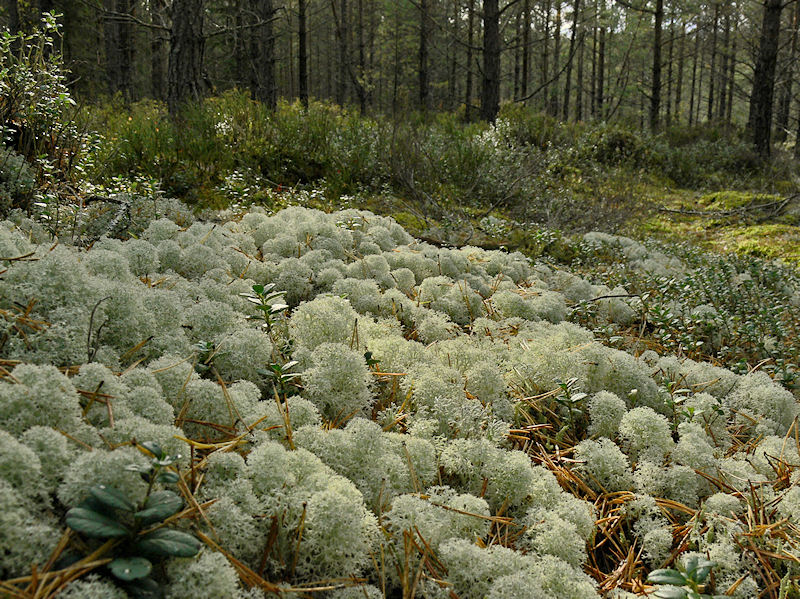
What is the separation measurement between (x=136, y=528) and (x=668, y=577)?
1.20 metres

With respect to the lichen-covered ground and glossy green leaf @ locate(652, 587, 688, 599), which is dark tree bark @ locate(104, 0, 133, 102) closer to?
the lichen-covered ground

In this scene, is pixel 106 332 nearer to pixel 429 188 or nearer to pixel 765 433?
pixel 765 433

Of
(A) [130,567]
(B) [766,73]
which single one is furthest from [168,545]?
(B) [766,73]

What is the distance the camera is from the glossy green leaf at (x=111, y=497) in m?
0.94

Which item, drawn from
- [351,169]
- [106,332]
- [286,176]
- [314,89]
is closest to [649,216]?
[351,169]

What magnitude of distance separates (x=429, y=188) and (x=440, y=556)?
5167 millimetres

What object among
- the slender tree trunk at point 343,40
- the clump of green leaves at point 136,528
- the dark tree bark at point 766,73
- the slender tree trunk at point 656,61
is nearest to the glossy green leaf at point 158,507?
→ the clump of green leaves at point 136,528

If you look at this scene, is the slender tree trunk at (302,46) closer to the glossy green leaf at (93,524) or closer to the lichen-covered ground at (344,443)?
the lichen-covered ground at (344,443)

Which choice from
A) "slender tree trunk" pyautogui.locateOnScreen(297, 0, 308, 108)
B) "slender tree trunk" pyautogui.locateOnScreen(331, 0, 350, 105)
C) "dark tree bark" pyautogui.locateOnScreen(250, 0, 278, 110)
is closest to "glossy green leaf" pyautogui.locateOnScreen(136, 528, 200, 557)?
"slender tree trunk" pyautogui.locateOnScreen(331, 0, 350, 105)

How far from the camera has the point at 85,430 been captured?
1.13m

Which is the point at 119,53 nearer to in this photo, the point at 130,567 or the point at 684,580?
the point at 130,567

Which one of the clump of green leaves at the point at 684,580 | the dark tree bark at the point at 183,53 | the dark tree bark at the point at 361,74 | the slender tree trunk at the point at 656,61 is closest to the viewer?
the clump of green leaves at the point at 684,580

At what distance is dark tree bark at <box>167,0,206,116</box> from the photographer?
259 inches

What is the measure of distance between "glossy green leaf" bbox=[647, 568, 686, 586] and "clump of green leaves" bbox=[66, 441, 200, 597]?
3.48 feet
